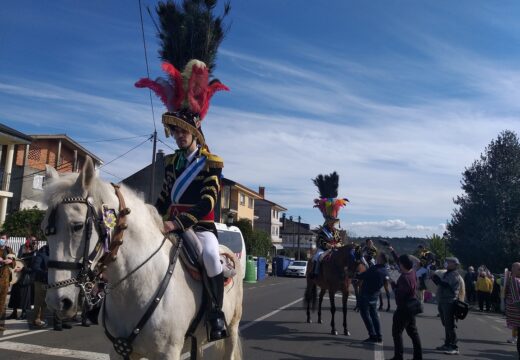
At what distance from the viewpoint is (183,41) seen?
Result: 930 centimetres

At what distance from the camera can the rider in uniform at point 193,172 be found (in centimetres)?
381

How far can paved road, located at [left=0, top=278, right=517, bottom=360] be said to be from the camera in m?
7.79

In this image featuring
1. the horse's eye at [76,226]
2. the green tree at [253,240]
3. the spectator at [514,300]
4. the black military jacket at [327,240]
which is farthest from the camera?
the green tree at [253,240]

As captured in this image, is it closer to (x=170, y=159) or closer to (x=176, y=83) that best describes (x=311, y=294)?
(x=170, y=159)

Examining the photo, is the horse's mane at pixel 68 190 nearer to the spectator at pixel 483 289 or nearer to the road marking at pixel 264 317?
the road marking at pixel 264 317

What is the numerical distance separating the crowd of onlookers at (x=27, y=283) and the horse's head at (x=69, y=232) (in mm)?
7417

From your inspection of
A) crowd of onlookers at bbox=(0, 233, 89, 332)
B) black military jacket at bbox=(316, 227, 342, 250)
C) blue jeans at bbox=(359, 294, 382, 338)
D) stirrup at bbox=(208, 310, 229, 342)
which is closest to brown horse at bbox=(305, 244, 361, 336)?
black military jacket at bbox=(316, 227, 342, 250)

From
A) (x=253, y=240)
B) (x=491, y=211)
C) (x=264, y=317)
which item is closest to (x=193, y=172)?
(x=264, y=317)

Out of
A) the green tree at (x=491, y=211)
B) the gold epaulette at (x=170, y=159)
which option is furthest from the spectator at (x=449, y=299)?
the green tree at (x=491, y=211)

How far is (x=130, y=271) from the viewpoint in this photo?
3.26 metres

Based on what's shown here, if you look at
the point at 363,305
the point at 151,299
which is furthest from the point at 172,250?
the point at 363,305

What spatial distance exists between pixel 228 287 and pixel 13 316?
8.99m

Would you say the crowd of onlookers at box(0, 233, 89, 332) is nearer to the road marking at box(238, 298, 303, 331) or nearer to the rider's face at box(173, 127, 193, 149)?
the road marking at box(238, 298, 303, 331)

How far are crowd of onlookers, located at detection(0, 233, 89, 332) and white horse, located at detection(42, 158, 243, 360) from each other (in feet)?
22.5
